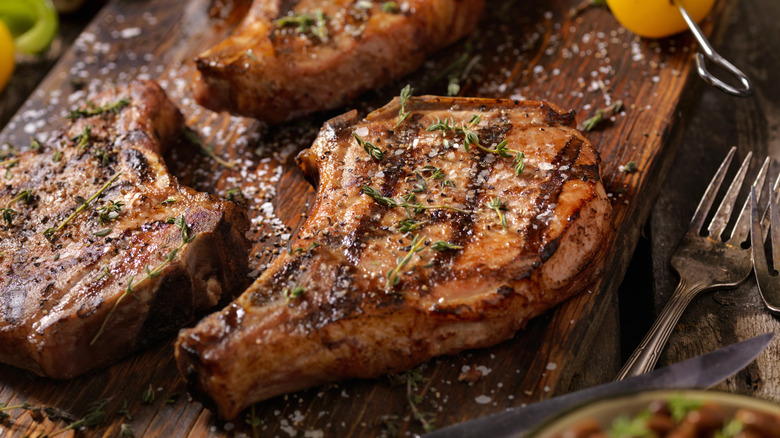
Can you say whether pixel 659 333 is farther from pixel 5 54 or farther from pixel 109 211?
pixel 5 54

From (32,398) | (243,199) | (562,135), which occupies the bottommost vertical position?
(32,398)

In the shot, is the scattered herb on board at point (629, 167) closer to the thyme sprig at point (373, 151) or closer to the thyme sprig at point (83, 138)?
the thyme sprig at point (373, 151)

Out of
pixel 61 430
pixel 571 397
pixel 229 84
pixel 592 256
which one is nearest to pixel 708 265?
pixel 592 256

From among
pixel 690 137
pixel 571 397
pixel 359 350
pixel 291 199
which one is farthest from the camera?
pixel 690 137

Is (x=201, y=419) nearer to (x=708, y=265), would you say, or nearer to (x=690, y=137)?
(x=708, y=265)

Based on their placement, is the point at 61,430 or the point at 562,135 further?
the point at 562,135

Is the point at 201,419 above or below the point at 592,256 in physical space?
below
